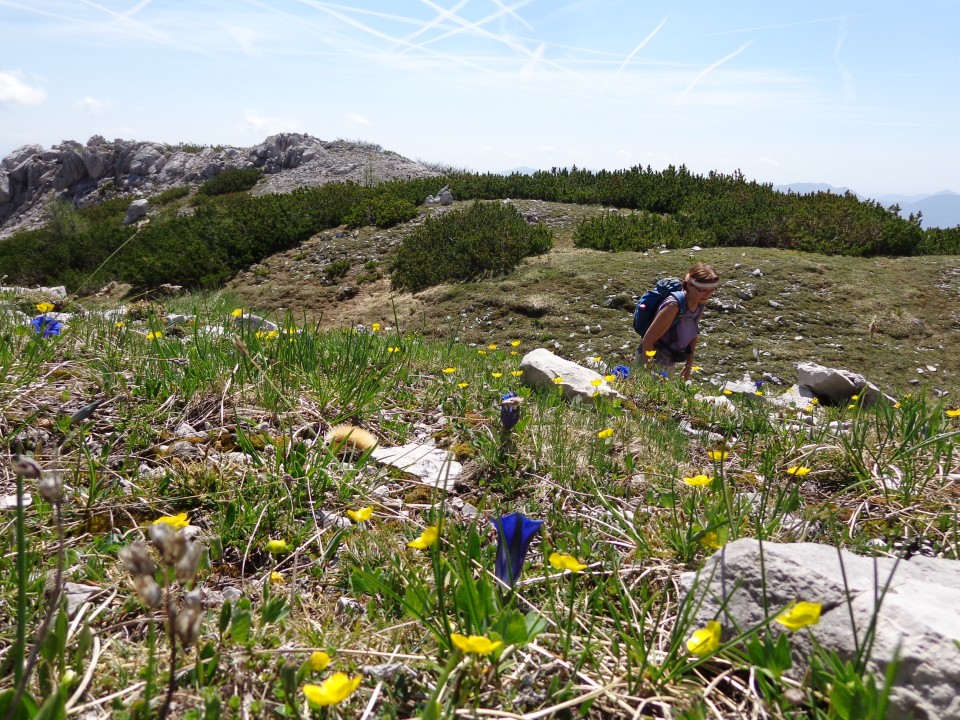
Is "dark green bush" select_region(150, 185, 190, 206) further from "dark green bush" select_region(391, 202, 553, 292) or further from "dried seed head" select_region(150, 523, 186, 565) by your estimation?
"dried seed head" select_region(150, 523, 186, 565)

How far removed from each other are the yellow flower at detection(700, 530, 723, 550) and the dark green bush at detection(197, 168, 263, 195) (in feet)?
103

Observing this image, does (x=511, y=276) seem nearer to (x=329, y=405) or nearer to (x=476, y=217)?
(x=476, y=217)

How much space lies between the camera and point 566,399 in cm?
428

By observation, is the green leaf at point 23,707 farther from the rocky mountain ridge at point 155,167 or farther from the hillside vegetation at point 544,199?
the rocky mountain ridge at point 155,167

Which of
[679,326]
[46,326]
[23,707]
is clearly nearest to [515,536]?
[23,707]

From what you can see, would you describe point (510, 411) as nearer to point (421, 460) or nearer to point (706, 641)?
point (421, 460)

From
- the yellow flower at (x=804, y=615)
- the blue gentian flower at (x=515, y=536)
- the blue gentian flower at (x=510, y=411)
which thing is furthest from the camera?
the blue gentian flower at (x=510, y=411)

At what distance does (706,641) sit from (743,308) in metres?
11.1

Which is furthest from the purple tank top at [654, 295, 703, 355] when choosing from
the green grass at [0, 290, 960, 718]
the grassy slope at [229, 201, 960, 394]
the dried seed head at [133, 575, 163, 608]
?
the dried seed head at [133, 575, 163, 608]

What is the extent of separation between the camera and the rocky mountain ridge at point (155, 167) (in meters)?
30.3

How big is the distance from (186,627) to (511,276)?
13.2 meters

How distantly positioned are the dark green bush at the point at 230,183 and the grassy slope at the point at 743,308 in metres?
16.8

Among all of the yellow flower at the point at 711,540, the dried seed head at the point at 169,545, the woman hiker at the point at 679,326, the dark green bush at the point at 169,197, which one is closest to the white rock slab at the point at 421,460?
the yellow flower at the point at 711,540

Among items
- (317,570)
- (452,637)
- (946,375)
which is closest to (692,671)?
(452,637)
